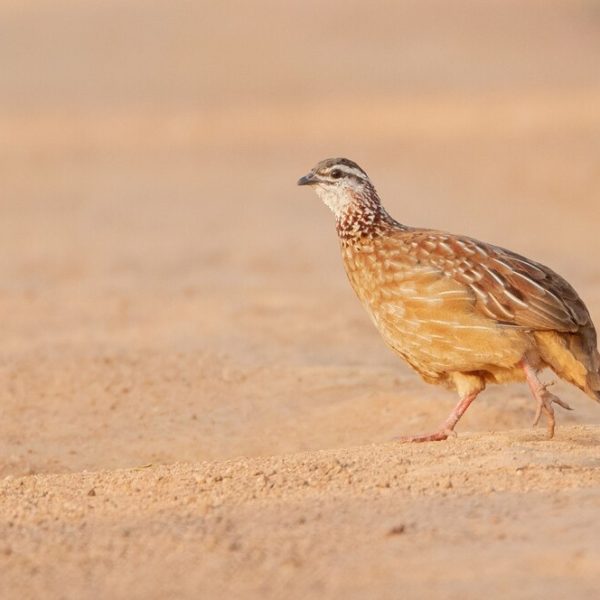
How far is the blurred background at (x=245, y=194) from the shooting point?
440 inches

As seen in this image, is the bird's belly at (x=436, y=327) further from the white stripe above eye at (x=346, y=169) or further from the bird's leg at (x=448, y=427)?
the white stripe above eye at (x=346, y=169)

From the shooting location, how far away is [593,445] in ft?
27.8

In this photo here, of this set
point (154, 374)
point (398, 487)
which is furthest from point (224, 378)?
point (398, 487)

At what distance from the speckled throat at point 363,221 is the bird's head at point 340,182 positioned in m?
0.03

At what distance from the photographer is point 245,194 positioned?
24.4 metres

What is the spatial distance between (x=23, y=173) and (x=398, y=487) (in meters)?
20.5

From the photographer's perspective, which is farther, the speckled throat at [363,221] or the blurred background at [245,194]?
the blurred background at [245,194]

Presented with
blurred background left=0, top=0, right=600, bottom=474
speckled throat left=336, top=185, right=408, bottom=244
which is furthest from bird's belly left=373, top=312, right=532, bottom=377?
blurred background left=0, top=0, right=600, bottom=474

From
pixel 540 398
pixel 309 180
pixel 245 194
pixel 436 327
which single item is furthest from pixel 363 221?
pixel 245 194

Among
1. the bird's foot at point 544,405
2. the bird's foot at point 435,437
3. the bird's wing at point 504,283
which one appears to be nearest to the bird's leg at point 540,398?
the bird's foot at point 544,405

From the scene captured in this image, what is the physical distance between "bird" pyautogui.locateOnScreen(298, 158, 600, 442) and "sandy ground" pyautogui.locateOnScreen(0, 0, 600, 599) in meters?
0.40

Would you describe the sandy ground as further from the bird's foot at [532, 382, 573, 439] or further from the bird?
the bird

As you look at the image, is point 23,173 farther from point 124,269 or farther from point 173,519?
point 173,519

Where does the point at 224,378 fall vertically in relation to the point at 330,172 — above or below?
below
